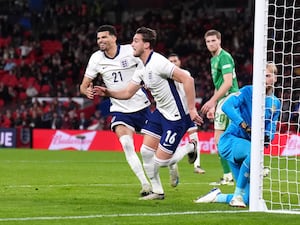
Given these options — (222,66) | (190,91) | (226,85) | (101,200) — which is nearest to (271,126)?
(190,91)

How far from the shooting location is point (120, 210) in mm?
10117

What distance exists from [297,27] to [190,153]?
18.2 metres

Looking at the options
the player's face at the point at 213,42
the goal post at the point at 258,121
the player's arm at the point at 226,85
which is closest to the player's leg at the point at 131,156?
the player's arm at the point at 226,85

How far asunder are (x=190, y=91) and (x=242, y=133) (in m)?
0.86

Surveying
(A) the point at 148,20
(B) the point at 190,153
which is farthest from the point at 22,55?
(B) the point at 190,153

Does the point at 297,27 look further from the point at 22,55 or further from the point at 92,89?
the point at 92,89

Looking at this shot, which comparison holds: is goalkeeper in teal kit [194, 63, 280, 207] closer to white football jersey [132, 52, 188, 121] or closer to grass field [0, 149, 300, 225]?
grass field [0, 149, 300, 225]

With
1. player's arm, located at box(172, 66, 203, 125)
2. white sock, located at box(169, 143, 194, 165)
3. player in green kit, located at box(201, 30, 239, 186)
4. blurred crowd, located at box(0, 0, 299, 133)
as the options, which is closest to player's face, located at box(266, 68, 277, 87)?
player's arm, located at box(172, 66, 203, 125)

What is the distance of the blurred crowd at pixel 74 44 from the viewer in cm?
3275

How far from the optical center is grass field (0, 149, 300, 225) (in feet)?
29.7

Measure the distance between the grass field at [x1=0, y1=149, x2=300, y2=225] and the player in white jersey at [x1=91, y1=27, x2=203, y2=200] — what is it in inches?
23.9

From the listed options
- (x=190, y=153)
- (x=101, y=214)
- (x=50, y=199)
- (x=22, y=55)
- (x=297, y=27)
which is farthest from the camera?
(x=22, y=55)

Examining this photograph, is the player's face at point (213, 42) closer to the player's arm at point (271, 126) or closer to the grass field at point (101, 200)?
the grass field at point (101, 200)

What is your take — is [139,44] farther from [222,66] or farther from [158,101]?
[222,66]
